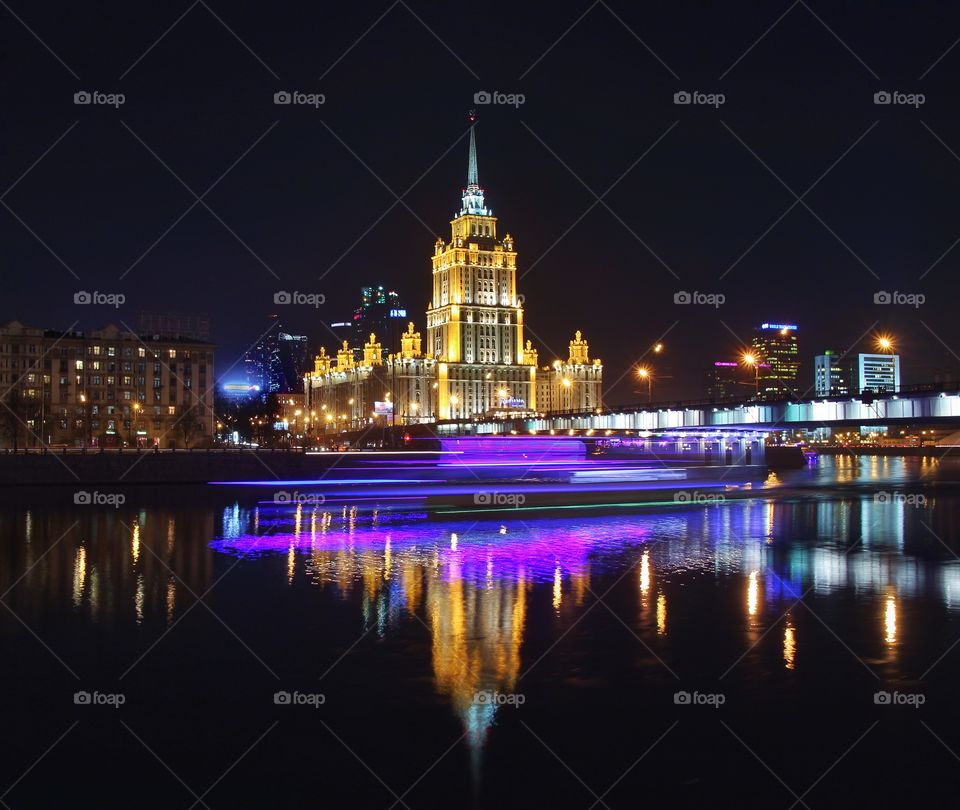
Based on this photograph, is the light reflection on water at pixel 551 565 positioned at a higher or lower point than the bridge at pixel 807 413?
lower

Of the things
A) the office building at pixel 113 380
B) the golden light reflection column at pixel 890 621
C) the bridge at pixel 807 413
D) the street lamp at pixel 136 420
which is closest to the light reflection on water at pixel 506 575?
the golden light reflection column at pixel 890 621

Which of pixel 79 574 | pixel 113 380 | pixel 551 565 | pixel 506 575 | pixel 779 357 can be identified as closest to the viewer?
pixel 506 575

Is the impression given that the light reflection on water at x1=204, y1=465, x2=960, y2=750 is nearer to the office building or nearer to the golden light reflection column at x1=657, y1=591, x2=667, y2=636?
the golden light reflection column at x1=657, y1=591, x2=667, y2=636

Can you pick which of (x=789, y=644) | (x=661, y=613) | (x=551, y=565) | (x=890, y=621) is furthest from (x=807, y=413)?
(x=789, y=644)

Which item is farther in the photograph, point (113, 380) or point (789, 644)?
point (113, 380)

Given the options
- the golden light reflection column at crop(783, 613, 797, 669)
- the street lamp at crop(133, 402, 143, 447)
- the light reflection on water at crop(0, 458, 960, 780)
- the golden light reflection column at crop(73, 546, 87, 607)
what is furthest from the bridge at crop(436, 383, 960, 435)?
the street lamp at crop(133, 402, 143, 447)

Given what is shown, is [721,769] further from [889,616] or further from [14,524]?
[14,524]

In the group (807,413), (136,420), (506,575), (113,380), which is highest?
(113,380)

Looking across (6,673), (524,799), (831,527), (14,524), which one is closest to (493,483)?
(831,527)

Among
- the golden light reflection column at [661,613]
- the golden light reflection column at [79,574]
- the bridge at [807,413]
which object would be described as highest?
the bridge at [807,413]

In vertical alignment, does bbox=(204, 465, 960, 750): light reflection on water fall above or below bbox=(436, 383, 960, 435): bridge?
below

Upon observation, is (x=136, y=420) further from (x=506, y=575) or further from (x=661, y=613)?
(x=661, y=613)

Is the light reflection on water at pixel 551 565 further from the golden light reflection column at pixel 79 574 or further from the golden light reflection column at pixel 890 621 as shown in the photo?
the golden light reflection column at pixel 79 574

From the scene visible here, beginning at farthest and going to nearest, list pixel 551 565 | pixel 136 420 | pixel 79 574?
pixel 136 420 < pixel 551 565 < pixel 79 574
